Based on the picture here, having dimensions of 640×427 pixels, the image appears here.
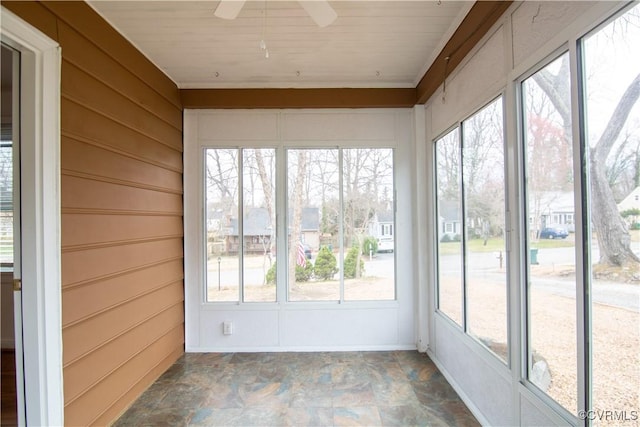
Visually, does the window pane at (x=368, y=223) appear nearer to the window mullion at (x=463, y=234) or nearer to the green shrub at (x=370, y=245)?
the green shrub at (x=370, y=245)

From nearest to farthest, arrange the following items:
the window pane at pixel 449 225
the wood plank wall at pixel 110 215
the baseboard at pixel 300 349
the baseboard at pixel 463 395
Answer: the wood plank wall at pixel 110 215 < the baseboard at pixel 463 395 < the window pane at pixel 449 225 < the baseboard at pixel 300 349

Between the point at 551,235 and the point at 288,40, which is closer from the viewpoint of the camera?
the point at 551,235

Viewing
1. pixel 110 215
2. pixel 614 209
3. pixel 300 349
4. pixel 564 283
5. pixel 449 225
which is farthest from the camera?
pixel 300 349

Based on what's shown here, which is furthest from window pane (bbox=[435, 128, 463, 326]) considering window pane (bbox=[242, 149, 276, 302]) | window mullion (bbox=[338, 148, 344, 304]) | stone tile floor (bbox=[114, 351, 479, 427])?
window pane (bbox=[242, 149, 276, 302])

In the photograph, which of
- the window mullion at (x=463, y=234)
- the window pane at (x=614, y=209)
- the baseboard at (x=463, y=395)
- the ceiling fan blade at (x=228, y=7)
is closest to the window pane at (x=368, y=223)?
the baseboard at (x=463, y=395)

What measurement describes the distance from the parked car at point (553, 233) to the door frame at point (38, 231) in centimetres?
265

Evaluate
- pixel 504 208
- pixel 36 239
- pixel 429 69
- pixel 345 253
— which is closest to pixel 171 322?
pixel 36 239

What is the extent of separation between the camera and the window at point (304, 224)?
3.20 meters

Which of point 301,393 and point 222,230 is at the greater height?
point 222,230

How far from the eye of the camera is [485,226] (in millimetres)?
2045

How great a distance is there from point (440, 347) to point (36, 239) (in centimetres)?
309

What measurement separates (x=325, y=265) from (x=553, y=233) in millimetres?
2118

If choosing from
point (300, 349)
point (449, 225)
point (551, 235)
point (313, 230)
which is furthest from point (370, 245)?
point (551, 235)

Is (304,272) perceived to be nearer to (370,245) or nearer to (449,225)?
(370,245)
